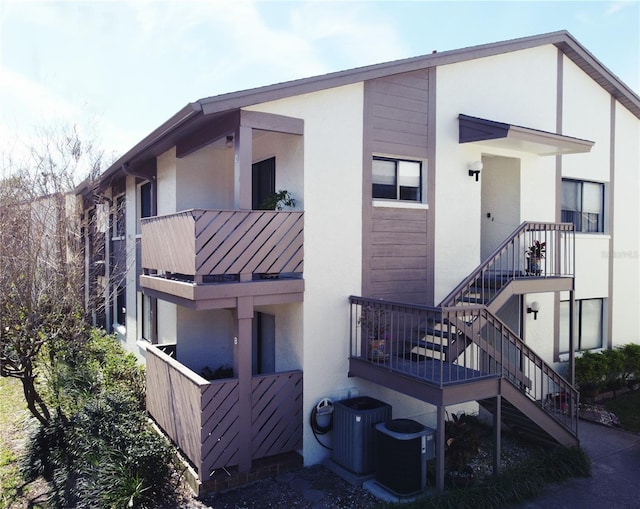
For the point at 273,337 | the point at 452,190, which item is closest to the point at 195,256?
the point at 273,337

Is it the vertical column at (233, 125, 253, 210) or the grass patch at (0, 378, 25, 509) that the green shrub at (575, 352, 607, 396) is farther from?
the grass patch at (0, 378, 25, 509)

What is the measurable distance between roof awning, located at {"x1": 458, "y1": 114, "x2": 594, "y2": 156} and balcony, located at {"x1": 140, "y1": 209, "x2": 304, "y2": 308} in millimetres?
3968

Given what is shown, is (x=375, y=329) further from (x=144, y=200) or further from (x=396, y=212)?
(x=144, y=200)

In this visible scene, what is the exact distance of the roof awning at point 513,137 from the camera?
9.25 m

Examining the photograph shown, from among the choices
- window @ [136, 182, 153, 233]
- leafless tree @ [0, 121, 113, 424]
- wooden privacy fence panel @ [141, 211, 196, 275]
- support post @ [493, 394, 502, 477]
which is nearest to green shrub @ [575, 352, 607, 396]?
support post @ [493, 394, 502, 477]

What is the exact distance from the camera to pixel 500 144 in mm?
10234

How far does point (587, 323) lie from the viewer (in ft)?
41.9

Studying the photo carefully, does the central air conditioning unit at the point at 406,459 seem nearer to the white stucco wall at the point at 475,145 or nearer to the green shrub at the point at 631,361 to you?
the white stucco wall at the point at 475,145

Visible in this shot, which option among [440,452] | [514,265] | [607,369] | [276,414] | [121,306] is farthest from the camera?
[121,306]

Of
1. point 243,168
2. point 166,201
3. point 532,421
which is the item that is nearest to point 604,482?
point 532,421

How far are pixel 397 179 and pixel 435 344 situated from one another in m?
3.04

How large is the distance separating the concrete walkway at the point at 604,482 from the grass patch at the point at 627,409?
1.93ft

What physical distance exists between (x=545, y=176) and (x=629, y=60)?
4.53 m

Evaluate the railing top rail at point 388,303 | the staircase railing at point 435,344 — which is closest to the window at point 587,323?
the staircase railing at point 435,344
